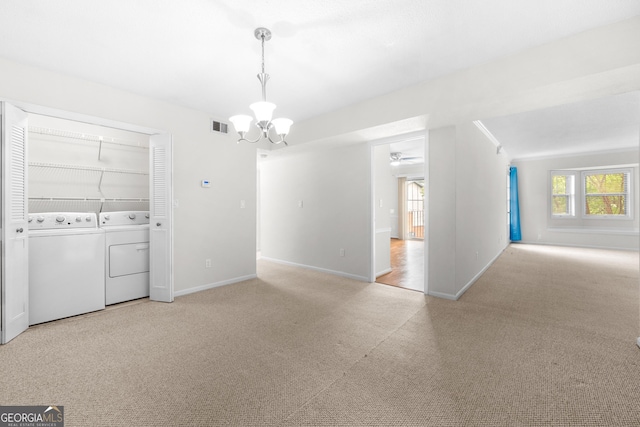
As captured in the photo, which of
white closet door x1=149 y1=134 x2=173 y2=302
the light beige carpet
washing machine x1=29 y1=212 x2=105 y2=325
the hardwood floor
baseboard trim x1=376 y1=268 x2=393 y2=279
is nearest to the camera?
the light beige carpet

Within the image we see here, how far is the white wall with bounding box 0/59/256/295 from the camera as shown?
8.71ft

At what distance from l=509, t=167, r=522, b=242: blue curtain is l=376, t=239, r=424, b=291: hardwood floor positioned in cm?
296

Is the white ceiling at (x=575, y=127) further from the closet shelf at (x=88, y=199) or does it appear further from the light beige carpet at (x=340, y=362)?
the closet shelf at (x=88, y=199)

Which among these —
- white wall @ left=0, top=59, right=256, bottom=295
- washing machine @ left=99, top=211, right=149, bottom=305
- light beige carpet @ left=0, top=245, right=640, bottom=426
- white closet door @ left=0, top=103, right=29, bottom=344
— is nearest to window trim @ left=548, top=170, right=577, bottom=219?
light beige carpet @ left=0, top=245, right=640, bottom=426

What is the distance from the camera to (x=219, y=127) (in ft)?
12.9

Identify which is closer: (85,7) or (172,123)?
(85,7)

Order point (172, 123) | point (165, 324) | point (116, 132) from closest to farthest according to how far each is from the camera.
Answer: point (165, 324) → point (172, 123) → point (116, 132)

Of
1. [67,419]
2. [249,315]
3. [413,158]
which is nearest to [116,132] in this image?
[249,315]

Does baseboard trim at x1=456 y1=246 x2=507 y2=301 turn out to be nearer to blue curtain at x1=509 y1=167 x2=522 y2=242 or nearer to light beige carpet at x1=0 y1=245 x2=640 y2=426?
light beige carpet at x1=0 y1=245 x2=640 y2=426

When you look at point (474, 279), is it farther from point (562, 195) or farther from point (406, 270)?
point (562, 195)

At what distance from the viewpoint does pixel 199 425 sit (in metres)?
1.45

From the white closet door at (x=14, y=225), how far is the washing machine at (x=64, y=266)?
120mm

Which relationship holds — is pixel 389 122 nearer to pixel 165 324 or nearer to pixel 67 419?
pixel 165 324

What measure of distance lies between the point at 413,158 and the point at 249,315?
6177 millimetres
